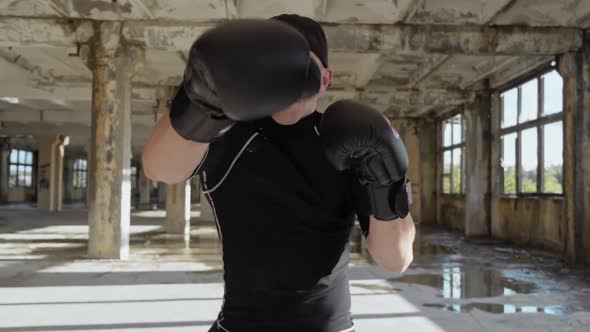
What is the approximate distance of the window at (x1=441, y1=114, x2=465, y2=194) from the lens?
1426cm

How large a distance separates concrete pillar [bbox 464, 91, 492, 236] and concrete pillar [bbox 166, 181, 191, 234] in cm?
609

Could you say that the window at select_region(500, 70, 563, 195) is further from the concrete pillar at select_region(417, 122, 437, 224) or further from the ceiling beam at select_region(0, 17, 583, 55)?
the concrete pillar at select_region(417, 122, 437, 224)

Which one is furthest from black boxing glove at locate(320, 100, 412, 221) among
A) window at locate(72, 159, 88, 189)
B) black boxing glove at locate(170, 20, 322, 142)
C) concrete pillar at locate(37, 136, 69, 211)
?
window at locate(72, 159, 88, 189)

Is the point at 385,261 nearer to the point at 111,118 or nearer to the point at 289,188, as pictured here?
the point at 289,188

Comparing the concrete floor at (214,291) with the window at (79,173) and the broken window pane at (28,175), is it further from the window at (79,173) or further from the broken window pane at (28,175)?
the window at (79,173)

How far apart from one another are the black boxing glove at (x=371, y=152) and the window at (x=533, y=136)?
857 centimetres

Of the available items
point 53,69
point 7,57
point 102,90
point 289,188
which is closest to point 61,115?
point 53,69

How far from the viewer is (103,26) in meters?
7.36

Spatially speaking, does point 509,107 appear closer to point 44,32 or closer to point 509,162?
point 509,162

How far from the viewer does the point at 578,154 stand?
7.45m

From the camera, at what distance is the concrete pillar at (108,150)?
7445 millimetres

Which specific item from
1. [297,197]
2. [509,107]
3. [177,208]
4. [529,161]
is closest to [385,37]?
[529,161]

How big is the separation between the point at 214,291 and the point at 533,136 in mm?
6927

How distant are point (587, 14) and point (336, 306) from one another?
23.5ft
